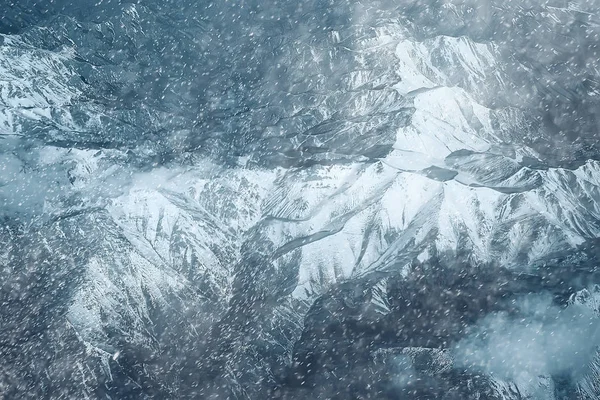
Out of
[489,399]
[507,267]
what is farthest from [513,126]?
[489,399]

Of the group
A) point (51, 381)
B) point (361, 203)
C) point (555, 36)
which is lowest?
point (51, 381)

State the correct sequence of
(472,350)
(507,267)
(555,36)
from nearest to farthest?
Answer: (472,350)
(507,267)
(555,36)

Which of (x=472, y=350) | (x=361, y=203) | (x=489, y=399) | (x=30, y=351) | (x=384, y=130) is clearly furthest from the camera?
(x=384, y=130)

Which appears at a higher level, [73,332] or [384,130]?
[384,130]

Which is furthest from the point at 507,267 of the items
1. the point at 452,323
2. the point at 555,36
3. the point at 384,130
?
the point at 555,36

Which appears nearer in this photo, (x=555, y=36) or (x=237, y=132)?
(x=237, y=132)

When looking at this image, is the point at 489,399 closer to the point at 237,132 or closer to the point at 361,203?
the point at 361,203
